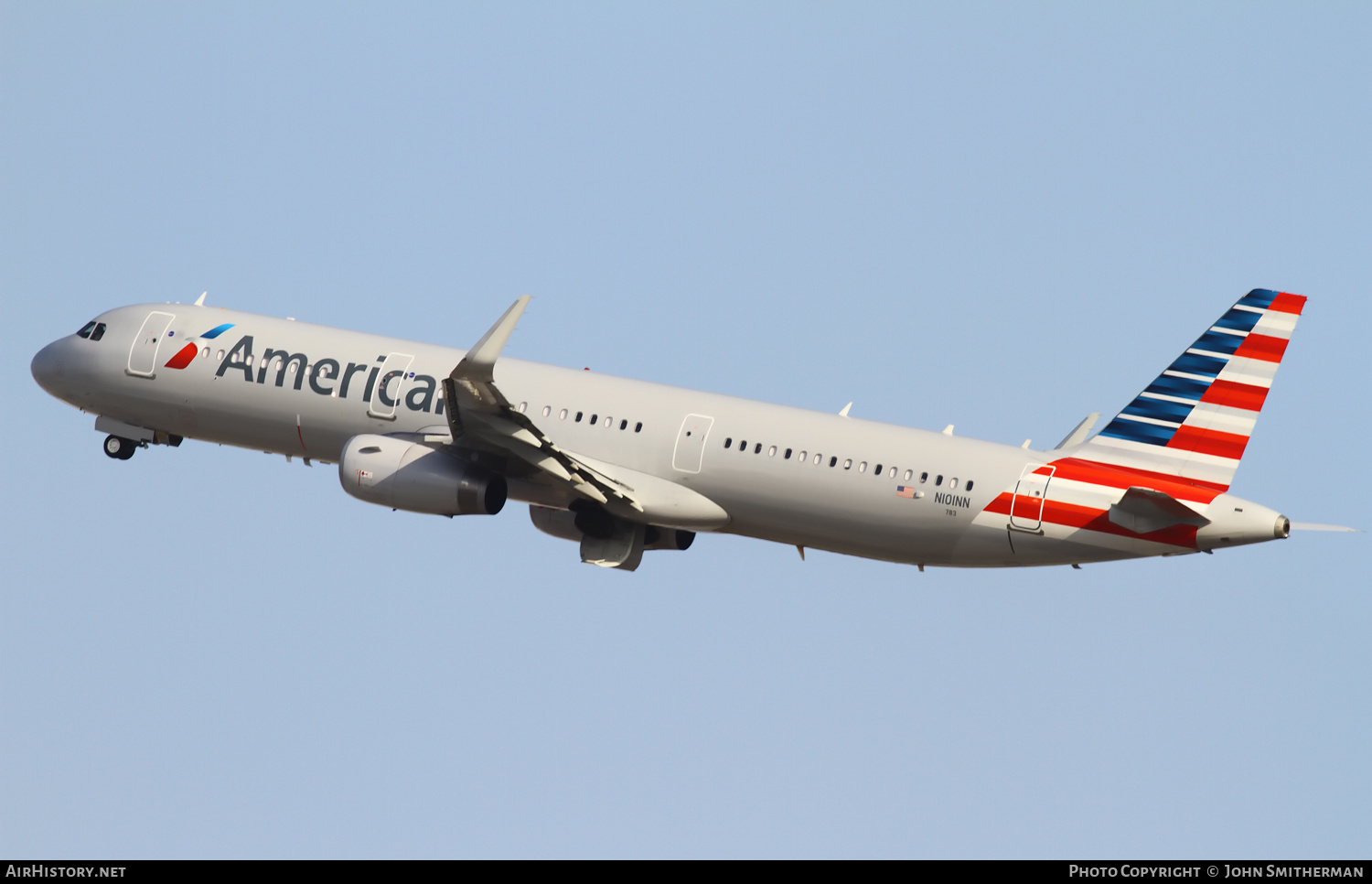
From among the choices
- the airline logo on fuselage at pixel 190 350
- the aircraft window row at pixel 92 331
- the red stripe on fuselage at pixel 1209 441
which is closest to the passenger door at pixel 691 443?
the red stripe on fuselage at pixel 1209 441

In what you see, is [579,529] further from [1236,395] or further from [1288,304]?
[1288,304]

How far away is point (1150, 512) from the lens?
3928cm

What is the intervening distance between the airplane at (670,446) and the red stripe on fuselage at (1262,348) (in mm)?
27

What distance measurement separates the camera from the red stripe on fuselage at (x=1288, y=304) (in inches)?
1587

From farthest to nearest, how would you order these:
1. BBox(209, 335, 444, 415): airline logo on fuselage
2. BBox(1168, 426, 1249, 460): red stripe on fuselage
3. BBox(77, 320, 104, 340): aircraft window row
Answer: BBox(77, 320, 104, 340): aircraft window row, BBox(209, 335, 444, 415): airline logo on fuselage, BBox(1168, 426, 1249, 460): red stripe on fuselage

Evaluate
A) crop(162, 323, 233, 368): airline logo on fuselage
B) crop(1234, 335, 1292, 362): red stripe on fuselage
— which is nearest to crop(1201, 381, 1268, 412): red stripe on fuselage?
crop(1234, 335, 1292, 362): red stripe on fuselage

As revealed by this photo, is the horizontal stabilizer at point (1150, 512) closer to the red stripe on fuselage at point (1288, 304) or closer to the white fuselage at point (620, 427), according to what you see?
the white fuselage at point (620, 427)

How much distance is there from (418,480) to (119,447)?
10251 mm

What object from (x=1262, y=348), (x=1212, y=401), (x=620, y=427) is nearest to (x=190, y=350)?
(x=620, y=427)

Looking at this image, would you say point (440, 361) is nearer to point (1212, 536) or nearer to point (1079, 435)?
point (1079, 435)

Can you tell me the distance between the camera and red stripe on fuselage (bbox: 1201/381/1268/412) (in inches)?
1581

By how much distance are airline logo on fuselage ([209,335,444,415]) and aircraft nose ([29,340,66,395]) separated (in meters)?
5.21

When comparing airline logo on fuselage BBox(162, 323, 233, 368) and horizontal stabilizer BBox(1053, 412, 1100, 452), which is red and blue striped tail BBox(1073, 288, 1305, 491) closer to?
horizontal stabilizer BBox(1053, 412, 1100, 452)
